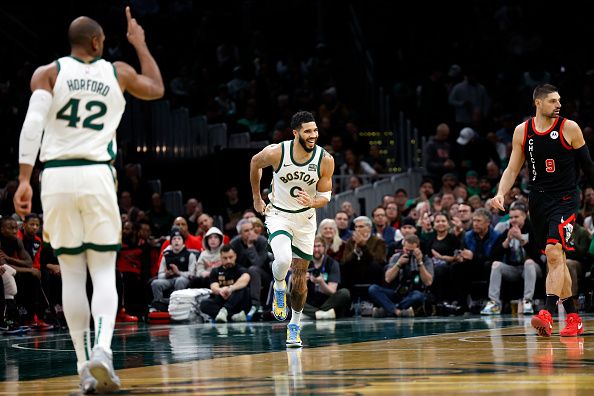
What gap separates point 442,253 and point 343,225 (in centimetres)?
181

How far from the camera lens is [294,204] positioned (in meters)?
11.4

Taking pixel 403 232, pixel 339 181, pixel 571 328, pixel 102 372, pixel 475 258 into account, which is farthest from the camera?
pixel 339 181

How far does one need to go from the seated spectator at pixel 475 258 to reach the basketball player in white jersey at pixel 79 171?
399 inches

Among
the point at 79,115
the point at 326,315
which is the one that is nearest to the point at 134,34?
the point at 79,115

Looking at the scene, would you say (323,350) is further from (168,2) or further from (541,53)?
(168,2)

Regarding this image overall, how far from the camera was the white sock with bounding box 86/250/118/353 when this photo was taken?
7.12m

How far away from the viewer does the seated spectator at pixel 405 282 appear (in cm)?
1648

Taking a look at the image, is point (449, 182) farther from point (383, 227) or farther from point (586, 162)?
point (586, 162)

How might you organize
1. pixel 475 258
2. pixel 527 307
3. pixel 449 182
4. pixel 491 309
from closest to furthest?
pixel 527 307
pixel 491 309
pixel 475 258
pixel 449 182

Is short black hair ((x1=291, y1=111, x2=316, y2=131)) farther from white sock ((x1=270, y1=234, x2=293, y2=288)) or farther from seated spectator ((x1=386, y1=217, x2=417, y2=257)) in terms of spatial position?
seated spectator ((x1=386, y1=217, x2=417, y2=257))

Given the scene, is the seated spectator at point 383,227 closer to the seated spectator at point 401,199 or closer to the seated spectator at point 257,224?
the seated spectator at point 401,199

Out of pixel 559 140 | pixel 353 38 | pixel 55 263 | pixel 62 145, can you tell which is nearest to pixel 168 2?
pixel 353 38

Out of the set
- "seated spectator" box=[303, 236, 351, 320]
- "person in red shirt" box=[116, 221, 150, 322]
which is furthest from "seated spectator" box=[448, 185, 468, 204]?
"person in red shirt" box=[116, 221, 150, 322]

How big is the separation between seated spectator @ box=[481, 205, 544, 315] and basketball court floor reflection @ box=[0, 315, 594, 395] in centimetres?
236
